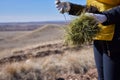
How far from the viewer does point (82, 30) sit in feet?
13.1

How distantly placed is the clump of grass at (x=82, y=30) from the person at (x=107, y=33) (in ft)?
0.19

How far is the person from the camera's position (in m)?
3.91

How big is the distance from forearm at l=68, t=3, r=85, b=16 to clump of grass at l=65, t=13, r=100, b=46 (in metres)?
0.13

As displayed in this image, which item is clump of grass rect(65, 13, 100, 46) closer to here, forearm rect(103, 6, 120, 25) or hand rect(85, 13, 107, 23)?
hand rect(85, 13, 107, 23)

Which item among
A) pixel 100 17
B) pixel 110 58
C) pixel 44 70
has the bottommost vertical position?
pixel 44 70

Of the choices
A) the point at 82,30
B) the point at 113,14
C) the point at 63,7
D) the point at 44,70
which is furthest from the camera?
the point at 44,70

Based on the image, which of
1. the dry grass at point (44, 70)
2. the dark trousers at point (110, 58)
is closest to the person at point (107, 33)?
the dark trousers at point (110, 58)

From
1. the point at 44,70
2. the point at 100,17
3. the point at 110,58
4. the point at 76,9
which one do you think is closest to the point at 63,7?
the point at 76,9

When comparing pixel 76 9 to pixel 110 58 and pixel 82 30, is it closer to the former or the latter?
pixel 82 30

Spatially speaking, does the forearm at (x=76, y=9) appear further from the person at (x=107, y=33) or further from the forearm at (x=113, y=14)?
the forearm at (x=113, y=14)

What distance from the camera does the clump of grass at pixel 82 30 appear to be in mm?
3961

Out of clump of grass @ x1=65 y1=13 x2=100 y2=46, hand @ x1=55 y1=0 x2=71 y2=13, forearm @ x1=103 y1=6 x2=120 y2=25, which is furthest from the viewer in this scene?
hand @ x1=55 y1=0 x2=71 y2=13

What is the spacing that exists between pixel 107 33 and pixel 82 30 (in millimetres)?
245

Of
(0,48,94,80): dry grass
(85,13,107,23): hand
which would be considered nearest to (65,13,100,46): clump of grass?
(85,13,107,23): hand
